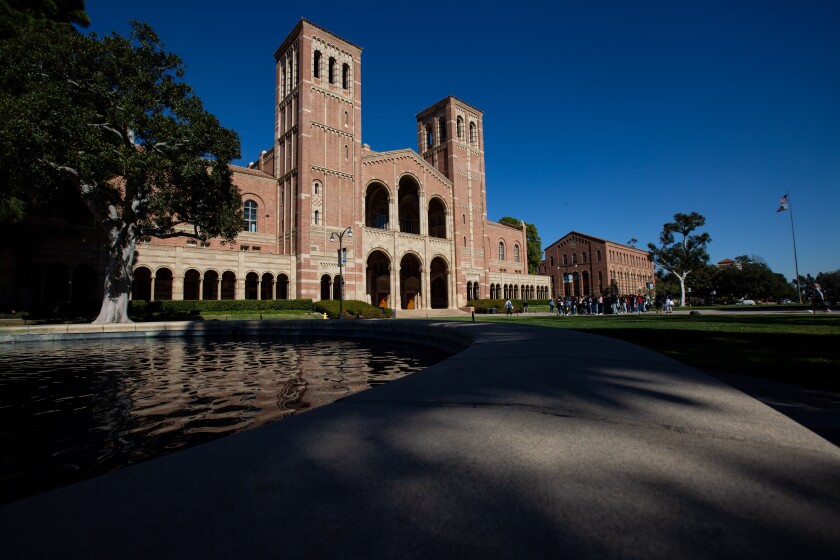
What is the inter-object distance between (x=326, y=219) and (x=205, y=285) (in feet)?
35.3

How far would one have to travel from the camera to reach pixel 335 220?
33.1 meters

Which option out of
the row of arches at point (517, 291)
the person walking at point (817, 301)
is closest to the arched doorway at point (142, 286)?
the row of arches at point (517, 291)

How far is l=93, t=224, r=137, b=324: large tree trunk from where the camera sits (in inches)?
721

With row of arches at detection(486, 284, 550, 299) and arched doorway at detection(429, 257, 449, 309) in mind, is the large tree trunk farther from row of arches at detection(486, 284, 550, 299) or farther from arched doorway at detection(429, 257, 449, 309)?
row of arches at detection(486, 284, 550, 299)

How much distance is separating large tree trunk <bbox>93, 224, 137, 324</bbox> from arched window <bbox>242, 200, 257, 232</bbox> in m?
13.8

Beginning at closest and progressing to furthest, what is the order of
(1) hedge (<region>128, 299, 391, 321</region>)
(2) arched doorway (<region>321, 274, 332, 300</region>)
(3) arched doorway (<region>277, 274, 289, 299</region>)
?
(1) hedge (<region>128, 299, 391, 321</region>) → (3) arched doorway (<region>277, 274, 289, 299</region>) → (2) arched doorway (<region>321, 274, 332, 300</region>)

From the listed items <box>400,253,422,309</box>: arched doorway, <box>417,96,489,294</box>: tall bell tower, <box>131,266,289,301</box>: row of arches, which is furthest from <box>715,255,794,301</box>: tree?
<box>131,266,289,301</box>: row of arches

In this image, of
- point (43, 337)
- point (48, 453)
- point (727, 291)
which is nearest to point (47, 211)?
point (43, 337)

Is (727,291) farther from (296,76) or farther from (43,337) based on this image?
(43,337)

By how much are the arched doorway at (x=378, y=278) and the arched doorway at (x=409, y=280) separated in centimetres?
241

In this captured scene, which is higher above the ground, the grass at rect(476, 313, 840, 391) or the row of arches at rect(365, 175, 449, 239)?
the row of arches at rect(365, 175, 449, 239)

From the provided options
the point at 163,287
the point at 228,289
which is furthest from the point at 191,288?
the point at 228,289

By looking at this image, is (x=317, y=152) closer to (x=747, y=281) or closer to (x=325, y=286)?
(x=325, y=286)

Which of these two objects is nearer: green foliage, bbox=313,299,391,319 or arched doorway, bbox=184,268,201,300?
green foliage, bbox=313,299,391,319
